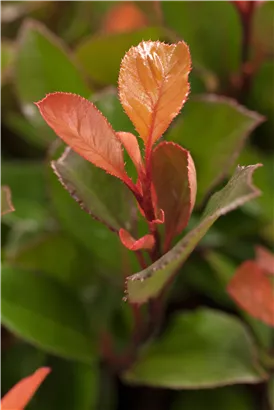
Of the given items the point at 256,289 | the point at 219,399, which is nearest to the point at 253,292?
the point at 256,289

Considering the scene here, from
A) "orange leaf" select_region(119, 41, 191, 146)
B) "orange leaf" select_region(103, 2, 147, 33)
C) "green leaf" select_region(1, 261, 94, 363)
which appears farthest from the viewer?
"orange leaf" select_region(103, 2, 147, 33)

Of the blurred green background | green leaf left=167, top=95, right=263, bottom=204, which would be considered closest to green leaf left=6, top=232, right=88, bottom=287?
the blurred green background

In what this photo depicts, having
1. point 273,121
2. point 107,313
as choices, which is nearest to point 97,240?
point 107,313

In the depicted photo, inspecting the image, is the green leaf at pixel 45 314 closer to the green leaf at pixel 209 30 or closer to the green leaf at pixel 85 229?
the green leaf at pixel 85 229

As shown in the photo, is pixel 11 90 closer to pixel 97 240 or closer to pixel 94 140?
pixel 97 240

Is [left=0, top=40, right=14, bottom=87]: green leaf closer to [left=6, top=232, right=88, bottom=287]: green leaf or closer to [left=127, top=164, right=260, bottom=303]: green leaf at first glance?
[left=6, top=232, right=88, bottom=287]: green leaf
